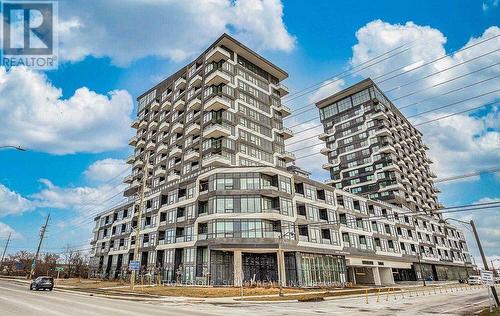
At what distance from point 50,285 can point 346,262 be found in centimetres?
4462

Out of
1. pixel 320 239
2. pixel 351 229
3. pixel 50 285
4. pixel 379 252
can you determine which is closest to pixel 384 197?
pixel 379 252

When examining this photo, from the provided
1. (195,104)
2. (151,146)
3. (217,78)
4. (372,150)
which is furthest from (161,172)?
(372,150)

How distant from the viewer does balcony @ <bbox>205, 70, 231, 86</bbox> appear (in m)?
62.8

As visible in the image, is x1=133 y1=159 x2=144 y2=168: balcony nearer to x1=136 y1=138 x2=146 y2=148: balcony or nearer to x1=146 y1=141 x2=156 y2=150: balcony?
x1=136 y1=138 x2=146 y2=148: balcony

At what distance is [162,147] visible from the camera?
246 feet

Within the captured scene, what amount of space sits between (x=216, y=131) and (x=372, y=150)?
195 feet

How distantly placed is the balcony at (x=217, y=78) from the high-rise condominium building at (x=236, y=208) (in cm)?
26

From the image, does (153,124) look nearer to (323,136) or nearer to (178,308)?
(323,136)

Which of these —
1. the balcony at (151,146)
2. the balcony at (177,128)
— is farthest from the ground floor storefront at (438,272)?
the balcony at (151,146)

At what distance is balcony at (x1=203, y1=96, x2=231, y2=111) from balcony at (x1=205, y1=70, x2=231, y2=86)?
14.5 ft

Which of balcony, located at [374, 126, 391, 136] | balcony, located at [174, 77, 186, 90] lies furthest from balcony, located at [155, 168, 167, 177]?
balcony, located at [374, 126, 391, 136]

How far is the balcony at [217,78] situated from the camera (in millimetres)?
62844

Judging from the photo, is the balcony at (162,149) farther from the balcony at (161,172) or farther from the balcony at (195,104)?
the balcony at (195,104)

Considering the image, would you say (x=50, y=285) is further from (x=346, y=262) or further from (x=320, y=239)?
Answer: (x=346, y=262)
